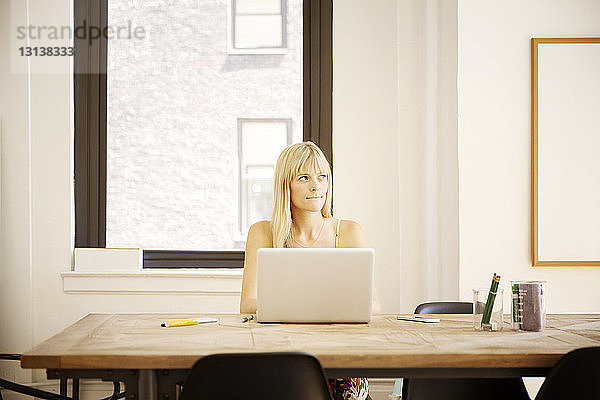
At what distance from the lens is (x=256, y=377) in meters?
1.70

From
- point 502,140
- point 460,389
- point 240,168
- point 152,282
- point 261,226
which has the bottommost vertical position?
point 460,389

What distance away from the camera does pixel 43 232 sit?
4.18 meters

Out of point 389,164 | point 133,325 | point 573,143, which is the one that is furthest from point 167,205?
point 573,143

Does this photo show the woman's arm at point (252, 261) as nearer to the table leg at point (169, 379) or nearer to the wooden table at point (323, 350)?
the wooden table at point (323, 350)

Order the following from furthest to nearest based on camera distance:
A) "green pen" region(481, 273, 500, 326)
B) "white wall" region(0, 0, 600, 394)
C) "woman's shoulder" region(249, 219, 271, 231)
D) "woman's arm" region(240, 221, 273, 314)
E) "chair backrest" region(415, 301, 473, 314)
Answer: "white wall" region(0, 0, 600, 394) → "woman's shoulder" region(249, 219, 271, 231) → "chair backrest" region(415, 301, 473, 314) → "woman's arm" region(240, 221, 273, 314) → "green pen" region(481, 273, 500, 326)

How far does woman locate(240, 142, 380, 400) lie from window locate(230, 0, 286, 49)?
1.46 meters

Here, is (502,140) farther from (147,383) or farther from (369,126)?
(147,383)

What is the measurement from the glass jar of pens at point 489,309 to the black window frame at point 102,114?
2138mm

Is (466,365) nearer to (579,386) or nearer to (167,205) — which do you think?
(579,386)

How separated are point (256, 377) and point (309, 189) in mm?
1440

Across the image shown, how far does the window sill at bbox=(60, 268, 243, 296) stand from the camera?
13.6 feet

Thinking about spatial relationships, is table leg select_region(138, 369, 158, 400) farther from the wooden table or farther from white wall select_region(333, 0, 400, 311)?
white wall select_region(333, 0, 400, 311)

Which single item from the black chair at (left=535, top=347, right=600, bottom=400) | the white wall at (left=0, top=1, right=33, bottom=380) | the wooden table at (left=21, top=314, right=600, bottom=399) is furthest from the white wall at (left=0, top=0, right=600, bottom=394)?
the black chair at (left=535, top=347, right=600, bottom=400)

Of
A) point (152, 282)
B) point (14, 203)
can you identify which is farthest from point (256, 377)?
point (14, 203)
